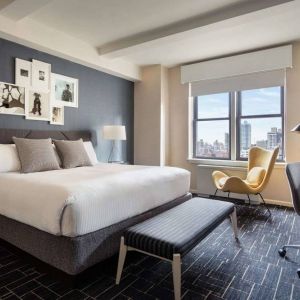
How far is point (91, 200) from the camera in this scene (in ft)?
6.05

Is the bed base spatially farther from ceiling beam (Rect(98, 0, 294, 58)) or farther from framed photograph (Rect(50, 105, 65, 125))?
ceiling beam (Rect(98, 0, 294, 58))

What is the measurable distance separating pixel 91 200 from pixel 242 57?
3.84 m

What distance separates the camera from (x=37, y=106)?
358cm

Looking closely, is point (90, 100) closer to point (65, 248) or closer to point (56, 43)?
point (56, 43)

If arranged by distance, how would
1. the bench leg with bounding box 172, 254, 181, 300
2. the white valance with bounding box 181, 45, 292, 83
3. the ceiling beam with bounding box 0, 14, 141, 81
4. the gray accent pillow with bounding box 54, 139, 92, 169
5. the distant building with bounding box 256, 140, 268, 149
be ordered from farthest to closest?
the distant building with bounding box 256, 140, 268, 149
the white valance with bounding box 181, 45, 292, 83
the gray accent pillow with bounding box 54, 139, 92, 169
the ceiling beam with bounding box 0, 14, 141, 81
the bench leg with bounding box 172, 254, 181, 300

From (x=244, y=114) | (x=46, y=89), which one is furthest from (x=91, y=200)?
(x=244, y=114)

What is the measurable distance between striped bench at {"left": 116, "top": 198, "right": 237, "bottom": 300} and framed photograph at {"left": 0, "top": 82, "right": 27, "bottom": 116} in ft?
8.12

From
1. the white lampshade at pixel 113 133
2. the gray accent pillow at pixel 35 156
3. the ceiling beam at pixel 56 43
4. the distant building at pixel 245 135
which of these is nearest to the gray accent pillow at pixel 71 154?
the gray accent pillow at pixel 35 156

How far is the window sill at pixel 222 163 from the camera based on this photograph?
443cm

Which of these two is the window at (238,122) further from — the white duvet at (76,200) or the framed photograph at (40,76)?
the framed photograph at (40,76)

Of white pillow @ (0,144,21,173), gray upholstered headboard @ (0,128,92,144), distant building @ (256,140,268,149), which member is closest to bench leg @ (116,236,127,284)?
white pillow @ (0,144,21,173)

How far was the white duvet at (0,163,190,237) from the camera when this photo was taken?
5.73 feet

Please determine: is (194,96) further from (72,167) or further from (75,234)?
(75,234)

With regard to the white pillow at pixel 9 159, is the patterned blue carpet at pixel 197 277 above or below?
below
